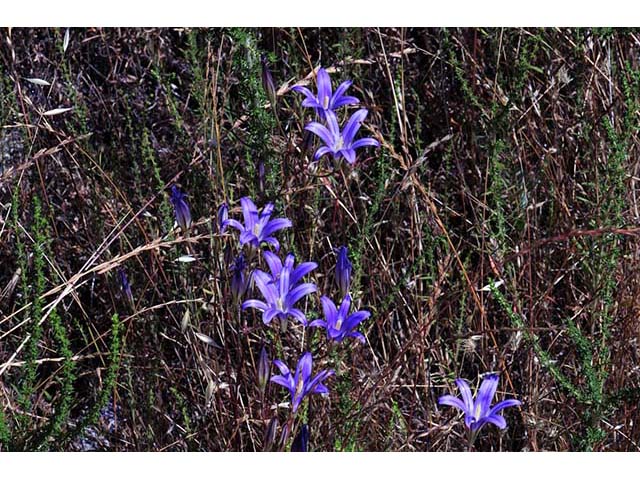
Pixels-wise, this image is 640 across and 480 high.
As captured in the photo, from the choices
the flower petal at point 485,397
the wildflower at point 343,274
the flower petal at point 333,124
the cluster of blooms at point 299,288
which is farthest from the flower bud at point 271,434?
the flower petal at point 333,124

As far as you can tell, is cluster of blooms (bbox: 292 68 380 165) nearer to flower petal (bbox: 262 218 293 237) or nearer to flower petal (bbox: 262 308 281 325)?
flower petal (bbox: 262 218 293 237)

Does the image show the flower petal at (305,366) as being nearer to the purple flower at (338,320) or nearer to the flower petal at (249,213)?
the purple flower at (338,320)

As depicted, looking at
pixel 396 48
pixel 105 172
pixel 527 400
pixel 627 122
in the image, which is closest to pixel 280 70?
pixel 396 48

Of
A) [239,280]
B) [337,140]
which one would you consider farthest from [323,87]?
[239,280]

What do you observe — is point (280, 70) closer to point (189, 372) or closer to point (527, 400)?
point (189, 372)

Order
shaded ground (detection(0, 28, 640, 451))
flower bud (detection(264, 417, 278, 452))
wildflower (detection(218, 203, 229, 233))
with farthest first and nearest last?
shaded ground (detection(0, 28, 640, 451)), wildflower (detection(218, 203, 229, 233)), flower bud (detection(264, 417, 278, 452))

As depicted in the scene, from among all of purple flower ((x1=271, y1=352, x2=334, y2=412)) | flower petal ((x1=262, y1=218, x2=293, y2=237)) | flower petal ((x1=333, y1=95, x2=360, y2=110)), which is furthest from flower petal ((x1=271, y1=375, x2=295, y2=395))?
flower petal ((x1=333, y1=95, x2=360, y2=110))
